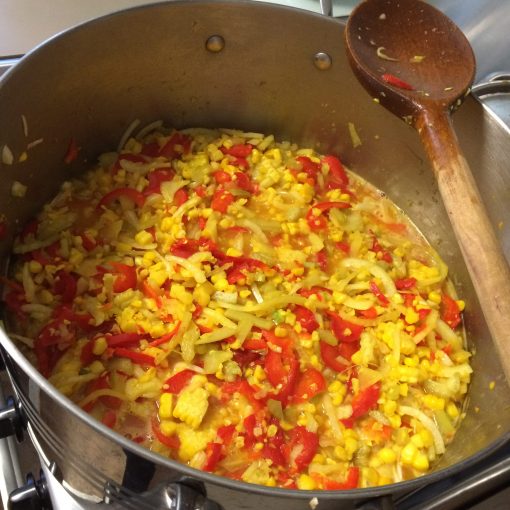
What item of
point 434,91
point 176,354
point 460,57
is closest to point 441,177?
point 434,91

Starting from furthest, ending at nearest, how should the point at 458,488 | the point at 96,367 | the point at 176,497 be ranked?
the point at 96,367
the point at 458,488
the point at 176,497

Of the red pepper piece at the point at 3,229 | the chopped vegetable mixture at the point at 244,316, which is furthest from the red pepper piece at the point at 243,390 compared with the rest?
the red pepper piece at the point at 3,229

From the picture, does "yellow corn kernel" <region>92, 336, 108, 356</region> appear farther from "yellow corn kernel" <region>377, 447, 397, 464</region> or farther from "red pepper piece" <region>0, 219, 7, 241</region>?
"yellow corn kernel" <region>377, 447, 397, 464</region>

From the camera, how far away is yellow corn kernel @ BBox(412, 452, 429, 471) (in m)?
1.40

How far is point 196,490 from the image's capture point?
0.96 metres

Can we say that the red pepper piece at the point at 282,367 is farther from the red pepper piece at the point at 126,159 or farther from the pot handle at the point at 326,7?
the pot handle at the point at 326,7

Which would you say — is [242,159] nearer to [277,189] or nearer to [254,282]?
[277,189]

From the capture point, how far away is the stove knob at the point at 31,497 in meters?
1.38

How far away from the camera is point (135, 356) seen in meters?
1.44

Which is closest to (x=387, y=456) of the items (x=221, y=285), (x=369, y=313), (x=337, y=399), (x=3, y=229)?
(x=337, y=399)

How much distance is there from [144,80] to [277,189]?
1.70ft

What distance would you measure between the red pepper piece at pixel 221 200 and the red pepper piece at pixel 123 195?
8.4 inches

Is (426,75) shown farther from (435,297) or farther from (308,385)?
(308,385)

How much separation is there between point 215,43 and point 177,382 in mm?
985
